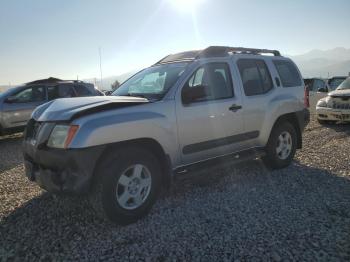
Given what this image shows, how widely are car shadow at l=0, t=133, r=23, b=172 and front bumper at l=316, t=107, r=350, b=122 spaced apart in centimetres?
881

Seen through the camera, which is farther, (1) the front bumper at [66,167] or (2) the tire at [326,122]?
(2) the tire at [326,122]

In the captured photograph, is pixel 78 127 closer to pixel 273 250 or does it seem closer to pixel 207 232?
pixel 207 232

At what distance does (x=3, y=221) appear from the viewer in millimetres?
4039

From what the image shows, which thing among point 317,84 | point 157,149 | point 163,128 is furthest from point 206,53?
point 317,84

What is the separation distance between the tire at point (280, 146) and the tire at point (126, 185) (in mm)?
2521

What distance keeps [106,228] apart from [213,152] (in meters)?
1.85

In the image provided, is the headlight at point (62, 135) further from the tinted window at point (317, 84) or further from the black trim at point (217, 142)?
the tinted window at point (317, 84)

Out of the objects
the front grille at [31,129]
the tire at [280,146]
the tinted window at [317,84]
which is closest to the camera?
the front grille at [31,129]

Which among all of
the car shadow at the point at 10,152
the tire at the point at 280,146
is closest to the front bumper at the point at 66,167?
the tire at the point at 280,146

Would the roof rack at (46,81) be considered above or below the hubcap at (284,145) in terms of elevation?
above

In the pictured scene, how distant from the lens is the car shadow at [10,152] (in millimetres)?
6966

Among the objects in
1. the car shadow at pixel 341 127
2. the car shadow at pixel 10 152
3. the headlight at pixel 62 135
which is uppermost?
the headlight at pixel 62 135

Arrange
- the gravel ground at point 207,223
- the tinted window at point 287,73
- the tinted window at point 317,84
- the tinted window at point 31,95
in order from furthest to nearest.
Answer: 1. the tinted window at point 317,84
2. the tinted window at point 31,95
3. the tinted window at point 287,73
4. the gravel ground at point 207,223

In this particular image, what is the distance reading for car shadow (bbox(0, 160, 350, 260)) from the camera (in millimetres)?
3453
